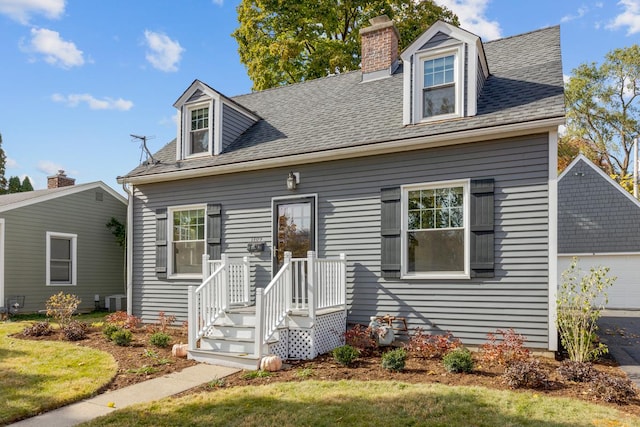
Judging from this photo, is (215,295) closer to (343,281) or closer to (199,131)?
(343,281)

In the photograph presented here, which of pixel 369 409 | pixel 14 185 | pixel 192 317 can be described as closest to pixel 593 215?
pixel 369 409

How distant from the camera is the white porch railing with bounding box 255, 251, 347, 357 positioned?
620 cm

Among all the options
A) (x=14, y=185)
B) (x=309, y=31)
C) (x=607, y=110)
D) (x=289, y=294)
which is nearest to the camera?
(x=289, y=294)

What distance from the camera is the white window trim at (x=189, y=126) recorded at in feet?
31.7

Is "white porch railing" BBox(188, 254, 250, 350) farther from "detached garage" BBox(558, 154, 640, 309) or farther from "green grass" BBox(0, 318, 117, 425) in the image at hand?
"detached garage" BBox(558, 154, 640, 309)

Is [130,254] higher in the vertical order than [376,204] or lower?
lower

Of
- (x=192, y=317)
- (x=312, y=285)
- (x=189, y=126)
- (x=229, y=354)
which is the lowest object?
(x=229, y=354)

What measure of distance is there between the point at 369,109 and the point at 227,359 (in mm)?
5402

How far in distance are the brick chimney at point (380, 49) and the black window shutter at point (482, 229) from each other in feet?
13.6

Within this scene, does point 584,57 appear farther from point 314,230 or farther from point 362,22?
point 314,230

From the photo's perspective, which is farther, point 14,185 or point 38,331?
point 14,185

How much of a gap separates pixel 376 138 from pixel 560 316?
3952 millimetres

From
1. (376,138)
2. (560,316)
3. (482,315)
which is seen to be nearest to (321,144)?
(376,138)

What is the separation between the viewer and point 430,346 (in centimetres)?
635
